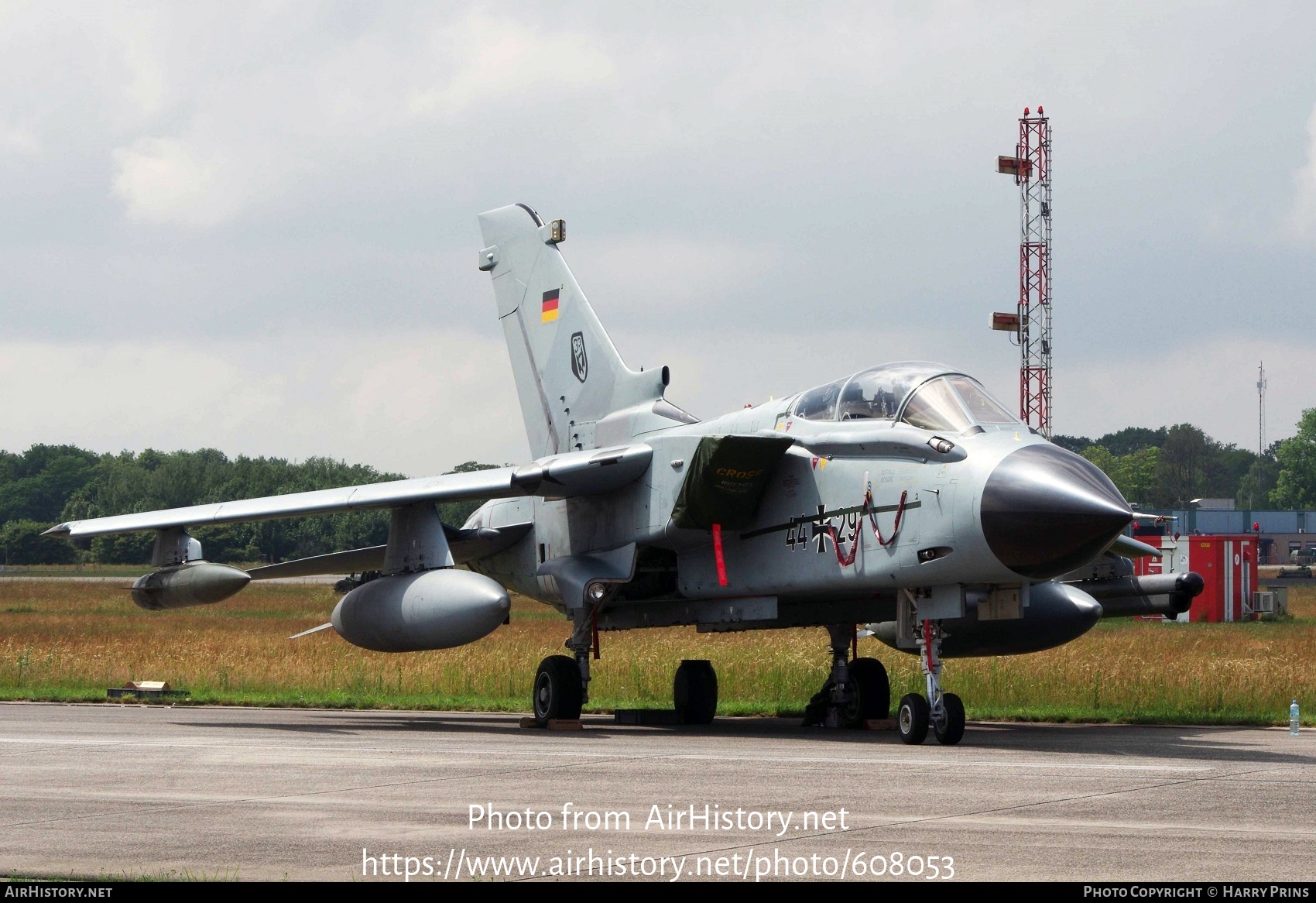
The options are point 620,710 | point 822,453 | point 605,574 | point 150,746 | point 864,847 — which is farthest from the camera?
point 620,710

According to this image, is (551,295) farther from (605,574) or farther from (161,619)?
(161,619)

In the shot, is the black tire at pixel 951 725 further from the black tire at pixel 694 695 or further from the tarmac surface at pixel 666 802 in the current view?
the black tire at pixel 694 695

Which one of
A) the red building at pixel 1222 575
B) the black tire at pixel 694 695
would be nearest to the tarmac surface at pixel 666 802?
the black tire at pixel 694 695

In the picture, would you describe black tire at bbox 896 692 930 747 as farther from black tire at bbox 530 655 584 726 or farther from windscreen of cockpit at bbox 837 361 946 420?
black tire at bbox 530 655 584 726

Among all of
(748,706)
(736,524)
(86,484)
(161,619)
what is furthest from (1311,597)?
(86,484)

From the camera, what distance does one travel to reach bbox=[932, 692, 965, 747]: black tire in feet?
45.3

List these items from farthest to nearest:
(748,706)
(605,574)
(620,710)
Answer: (748,706) → (620,710) → (605,574)

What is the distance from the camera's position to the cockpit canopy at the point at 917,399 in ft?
46.6

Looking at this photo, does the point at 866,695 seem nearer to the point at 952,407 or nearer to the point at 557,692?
the point at 557,692

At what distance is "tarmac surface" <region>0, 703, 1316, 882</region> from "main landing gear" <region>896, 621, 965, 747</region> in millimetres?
182

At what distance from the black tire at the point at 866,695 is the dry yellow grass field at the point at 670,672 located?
1816 mm

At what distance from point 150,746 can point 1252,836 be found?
31.5 feet

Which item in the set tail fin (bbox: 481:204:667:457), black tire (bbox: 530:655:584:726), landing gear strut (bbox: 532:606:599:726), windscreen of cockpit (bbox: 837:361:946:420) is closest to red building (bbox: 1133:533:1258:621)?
tail fin (bbox: 481:204:667:457)

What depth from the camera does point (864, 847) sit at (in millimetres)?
7770
